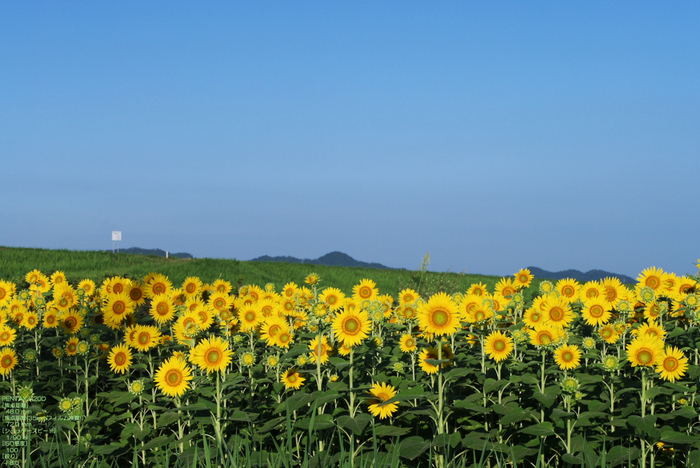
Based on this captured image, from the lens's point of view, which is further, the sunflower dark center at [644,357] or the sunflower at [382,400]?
the sunflower at [382,400]

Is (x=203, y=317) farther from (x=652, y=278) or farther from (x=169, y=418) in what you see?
(x=652, y=278)

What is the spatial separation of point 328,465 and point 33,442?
3.89 m

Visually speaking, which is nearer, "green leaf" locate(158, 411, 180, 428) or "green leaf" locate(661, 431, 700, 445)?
"green leaf" locate(661, 431, 700, 445)

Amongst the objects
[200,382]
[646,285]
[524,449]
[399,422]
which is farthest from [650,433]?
[200,382]

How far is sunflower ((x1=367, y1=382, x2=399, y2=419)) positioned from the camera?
4734 mm

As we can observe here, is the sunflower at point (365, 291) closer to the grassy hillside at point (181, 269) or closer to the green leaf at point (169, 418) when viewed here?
the green leaf at point (169, 418)

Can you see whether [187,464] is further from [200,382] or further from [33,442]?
[33,442]

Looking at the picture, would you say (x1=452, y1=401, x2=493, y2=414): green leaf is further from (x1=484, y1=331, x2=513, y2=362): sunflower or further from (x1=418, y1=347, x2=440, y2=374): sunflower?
(x1=484, y1=331, x2=513, y2=362): sunflower

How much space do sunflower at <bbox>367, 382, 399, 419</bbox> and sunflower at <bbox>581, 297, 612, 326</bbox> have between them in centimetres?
281

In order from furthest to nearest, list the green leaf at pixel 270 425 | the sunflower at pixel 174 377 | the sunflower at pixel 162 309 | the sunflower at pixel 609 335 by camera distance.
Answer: the sunflower at pixel 162 309
the sunflower at pixel 609 335
the sunflower at pixel 174 377
the green leaf at pixel 270 425

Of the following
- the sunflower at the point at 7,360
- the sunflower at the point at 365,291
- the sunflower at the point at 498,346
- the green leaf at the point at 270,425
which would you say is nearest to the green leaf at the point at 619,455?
the sunflower at the point at 498,346

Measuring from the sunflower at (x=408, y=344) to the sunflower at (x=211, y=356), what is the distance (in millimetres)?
1762

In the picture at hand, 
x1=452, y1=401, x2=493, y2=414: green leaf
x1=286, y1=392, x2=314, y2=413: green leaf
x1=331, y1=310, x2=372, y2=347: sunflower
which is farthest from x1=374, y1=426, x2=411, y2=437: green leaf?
x1=331, y1=310, x2=372, y2=347: sunflower

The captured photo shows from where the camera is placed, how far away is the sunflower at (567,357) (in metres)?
5.01
